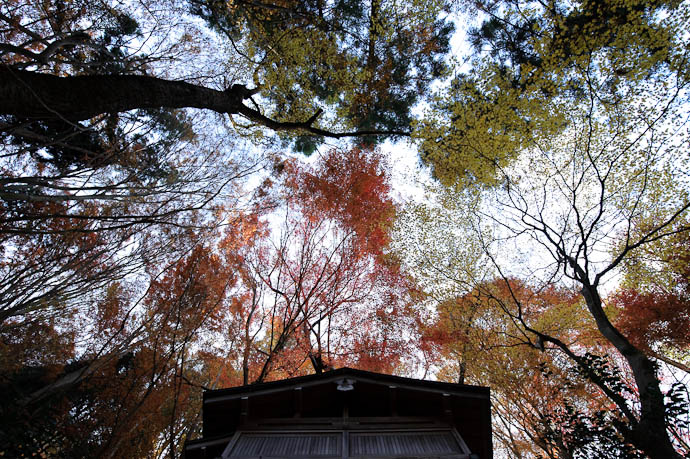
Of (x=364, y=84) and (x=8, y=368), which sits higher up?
(x=364, y=84)

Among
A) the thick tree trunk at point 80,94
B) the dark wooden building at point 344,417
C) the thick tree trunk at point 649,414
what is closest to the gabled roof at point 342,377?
the dark wooden building at point 344,417

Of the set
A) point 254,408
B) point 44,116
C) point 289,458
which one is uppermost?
point 44,116

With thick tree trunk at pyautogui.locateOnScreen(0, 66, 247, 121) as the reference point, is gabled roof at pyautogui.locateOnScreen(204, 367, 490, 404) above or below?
below

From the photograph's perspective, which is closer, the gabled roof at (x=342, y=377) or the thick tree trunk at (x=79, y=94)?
the thick tree trunk at (x=79, y=94)

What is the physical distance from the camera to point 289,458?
5691mm

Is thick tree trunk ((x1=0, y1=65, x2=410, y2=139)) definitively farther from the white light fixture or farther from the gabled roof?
the white light fixture

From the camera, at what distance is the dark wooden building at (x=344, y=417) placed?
19.6 ft

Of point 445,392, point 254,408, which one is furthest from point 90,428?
point 445,392

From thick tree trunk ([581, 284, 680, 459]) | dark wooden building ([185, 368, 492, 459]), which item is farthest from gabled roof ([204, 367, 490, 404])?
thick tree trunk ([581, 284, 680, 459])

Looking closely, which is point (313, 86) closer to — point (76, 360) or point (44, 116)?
point (44, 116)

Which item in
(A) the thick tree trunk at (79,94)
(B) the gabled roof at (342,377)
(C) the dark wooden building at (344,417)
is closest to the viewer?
(A) the thick tree trunk at (79,94)

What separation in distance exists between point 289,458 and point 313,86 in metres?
12.2

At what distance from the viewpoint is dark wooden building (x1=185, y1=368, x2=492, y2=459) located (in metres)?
5.99

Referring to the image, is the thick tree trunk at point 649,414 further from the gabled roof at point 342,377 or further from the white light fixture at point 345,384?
the white light fixture at point 345,384
